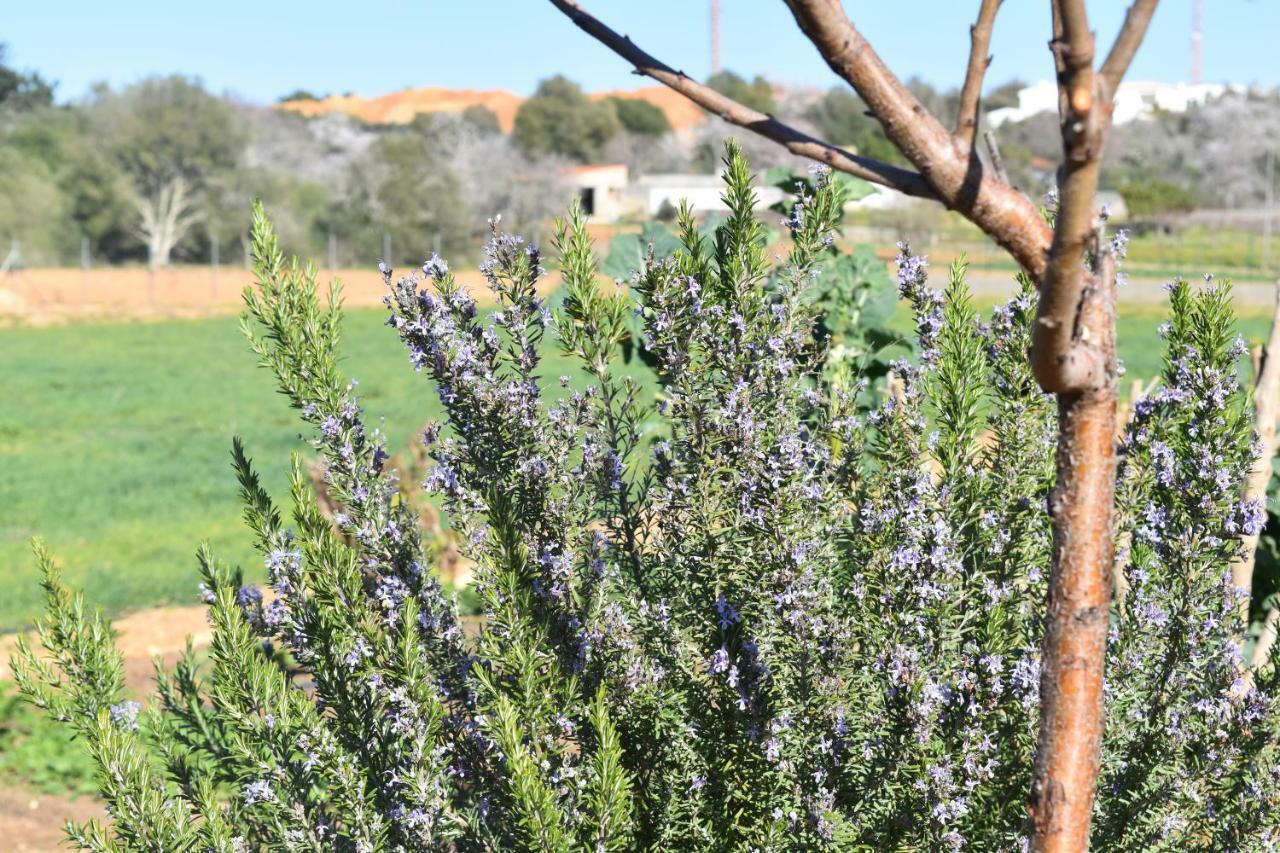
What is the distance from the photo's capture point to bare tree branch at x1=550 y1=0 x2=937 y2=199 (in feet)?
4.51

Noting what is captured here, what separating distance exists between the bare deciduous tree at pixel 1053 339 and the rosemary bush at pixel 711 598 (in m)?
0.58

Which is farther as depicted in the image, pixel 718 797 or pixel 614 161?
pixel 614 161

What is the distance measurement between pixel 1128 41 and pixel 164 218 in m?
68.0

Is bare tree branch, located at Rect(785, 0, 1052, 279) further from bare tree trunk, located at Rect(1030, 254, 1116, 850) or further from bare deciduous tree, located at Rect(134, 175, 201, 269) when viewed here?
bare deciduous tree, located at Rect(134, 175, 201, 269)

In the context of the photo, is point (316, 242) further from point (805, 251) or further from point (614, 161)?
point (805, 251)

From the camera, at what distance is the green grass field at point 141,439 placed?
44.5ft

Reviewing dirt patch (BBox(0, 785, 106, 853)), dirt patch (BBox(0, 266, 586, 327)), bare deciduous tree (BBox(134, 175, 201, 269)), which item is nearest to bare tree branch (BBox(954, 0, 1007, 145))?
dirt patch (BBox(0, 785, 106, 853))

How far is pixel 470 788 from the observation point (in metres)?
2.32

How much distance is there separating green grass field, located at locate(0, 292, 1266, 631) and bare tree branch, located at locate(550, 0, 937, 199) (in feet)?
14.1

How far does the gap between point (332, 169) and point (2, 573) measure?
231ft

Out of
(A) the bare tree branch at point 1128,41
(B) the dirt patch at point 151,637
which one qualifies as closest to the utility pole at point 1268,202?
(B) the dirt patch at point 151,637

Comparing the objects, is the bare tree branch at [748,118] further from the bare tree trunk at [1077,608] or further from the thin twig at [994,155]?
the bare tree trunk at [1077,608]

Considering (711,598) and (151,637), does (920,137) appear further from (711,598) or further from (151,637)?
(151,637)

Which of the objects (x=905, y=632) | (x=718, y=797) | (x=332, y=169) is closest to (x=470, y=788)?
(x=718, y=797)
